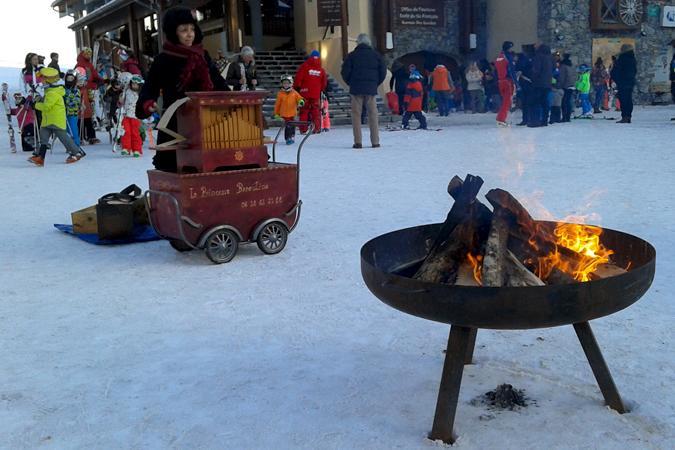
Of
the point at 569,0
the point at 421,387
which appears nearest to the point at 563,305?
the point at 421,387

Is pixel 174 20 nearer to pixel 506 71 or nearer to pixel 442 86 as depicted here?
pixel 506 71

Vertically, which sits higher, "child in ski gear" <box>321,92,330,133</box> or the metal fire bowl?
"child in ski gear" <box>321,92,330,133</box>

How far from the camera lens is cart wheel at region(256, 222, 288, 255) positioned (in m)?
5.07

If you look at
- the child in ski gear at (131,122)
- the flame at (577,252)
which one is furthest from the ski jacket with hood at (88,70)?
the flame at (577,252)

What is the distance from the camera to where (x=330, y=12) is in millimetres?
19766

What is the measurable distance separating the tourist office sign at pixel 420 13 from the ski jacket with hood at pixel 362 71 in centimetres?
1001

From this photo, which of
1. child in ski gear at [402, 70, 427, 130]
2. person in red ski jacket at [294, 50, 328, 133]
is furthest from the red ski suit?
person in red ski jacket at [294, 50, 328, 133]

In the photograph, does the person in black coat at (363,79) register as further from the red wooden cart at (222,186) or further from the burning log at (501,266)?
the burning log at (501,266)

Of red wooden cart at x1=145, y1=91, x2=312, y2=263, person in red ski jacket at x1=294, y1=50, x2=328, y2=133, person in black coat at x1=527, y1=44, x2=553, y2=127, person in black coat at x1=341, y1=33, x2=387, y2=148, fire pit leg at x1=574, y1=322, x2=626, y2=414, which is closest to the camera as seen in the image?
fire pit leg at x1=574, y1=322, x2=626, y2=414

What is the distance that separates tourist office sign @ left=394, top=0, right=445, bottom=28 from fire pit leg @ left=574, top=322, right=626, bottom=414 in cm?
1995

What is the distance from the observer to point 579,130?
13859 mm

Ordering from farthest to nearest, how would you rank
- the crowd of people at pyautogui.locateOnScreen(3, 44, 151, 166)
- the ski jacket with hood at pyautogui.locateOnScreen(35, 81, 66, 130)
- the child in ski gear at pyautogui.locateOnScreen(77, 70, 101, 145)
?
the child in ski gear at pyautogui.locateOnScreen(77, 70, 101, 145) → the crowd of people at pyautogui.locateOnScreen(3, 44, 151, 166) → the ski jacket with hood at pyautogui.locateOnScreen(35, 81, 66, 130)

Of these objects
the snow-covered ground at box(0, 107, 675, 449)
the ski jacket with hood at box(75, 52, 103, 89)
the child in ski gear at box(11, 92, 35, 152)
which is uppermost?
the ski jacket with hood at box(75, 52, 103, 89)

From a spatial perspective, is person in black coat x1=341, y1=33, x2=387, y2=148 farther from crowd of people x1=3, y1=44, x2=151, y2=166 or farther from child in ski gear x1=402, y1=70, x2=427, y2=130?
crowd of people x1=3, y1=44, x2=151, y2=166
